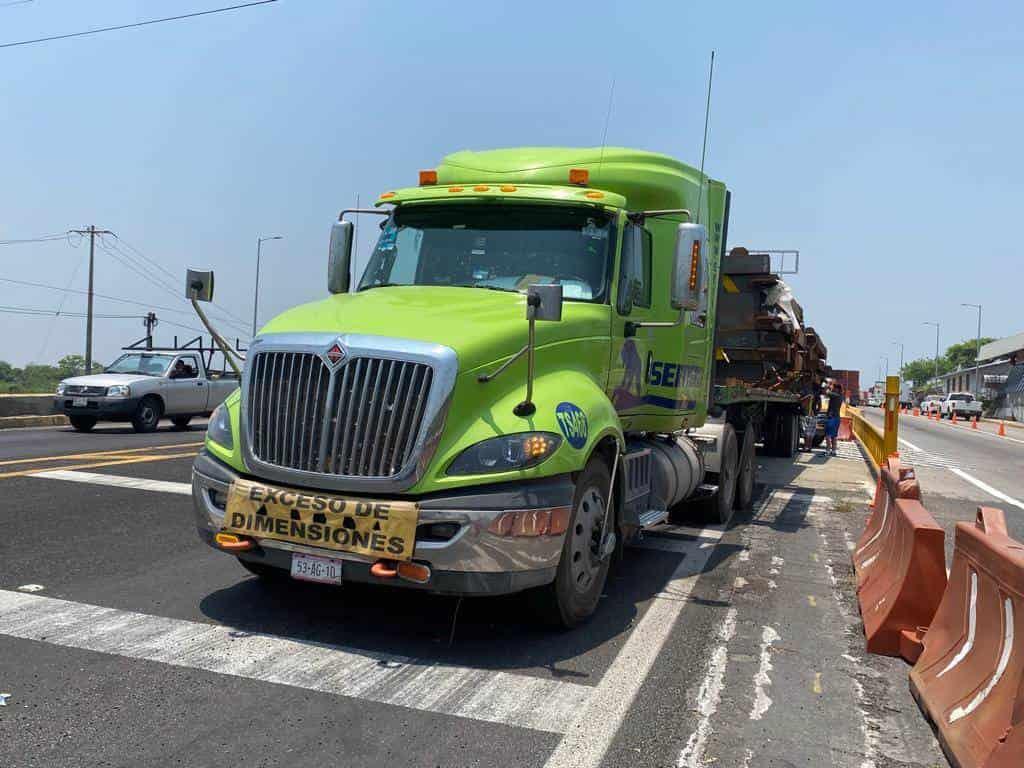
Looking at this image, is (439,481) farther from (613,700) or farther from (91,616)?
(91,616)

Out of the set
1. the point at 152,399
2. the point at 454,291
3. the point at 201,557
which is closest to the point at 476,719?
the point at 454,291

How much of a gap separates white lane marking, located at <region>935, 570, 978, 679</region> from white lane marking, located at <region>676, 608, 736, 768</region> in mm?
1061

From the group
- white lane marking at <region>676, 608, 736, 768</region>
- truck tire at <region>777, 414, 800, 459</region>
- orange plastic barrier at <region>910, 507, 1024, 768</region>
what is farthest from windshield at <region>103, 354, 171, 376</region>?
orange plastic barrier at <region>910, 507, 1024, 768</region>

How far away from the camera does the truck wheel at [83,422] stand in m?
18.4

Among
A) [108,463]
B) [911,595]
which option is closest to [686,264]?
[911,595]

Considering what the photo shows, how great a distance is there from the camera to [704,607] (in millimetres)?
6266

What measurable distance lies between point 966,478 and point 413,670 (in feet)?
52.2

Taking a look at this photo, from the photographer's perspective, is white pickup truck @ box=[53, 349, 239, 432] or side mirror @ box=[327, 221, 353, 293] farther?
white pickup truck @ box=[53, 349, 239, 432]

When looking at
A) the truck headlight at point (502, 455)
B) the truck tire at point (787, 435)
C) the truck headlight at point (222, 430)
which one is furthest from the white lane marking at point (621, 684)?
the truck tire at point (787, 435)

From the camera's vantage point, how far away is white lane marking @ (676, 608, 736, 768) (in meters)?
3.80

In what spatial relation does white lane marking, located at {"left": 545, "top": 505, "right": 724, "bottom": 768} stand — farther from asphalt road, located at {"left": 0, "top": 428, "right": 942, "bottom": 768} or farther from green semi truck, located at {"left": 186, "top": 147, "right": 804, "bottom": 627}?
green semi truck, located at {"left": 186, "top": 147, "right": 804, "bottom": 627}

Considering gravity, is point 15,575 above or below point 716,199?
below

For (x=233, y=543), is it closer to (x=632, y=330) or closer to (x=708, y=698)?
(x=708, y=698)

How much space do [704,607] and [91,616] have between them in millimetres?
3848
